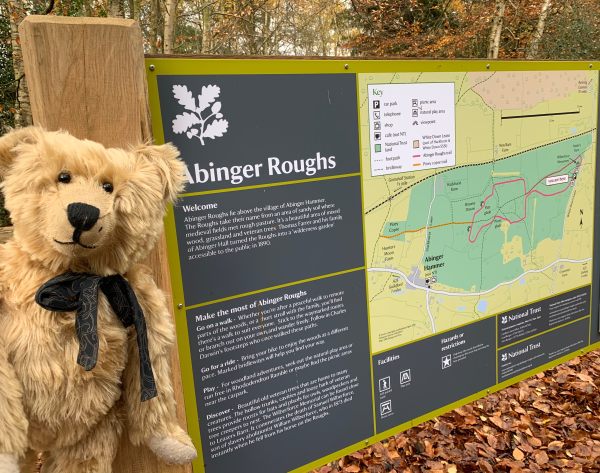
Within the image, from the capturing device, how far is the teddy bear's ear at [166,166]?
1.30 meters

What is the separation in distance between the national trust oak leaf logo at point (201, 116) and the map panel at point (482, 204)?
0.65 metres

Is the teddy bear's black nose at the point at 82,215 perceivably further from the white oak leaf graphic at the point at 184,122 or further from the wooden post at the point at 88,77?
the white oak leaf graphic at the point at 184,122

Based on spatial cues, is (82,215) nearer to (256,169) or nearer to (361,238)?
(256,169)

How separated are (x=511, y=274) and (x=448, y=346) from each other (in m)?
0.56

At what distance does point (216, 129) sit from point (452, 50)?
12968mm

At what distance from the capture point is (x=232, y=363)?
1.91 m

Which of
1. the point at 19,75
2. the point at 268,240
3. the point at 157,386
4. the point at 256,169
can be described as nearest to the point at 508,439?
the point at 268,240

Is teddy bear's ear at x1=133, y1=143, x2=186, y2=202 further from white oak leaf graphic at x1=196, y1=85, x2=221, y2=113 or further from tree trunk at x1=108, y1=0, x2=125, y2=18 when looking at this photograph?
tree trunk at x1=108, y1=0, x2=125, y2=18

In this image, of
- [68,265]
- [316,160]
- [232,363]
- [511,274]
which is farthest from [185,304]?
[511,274]

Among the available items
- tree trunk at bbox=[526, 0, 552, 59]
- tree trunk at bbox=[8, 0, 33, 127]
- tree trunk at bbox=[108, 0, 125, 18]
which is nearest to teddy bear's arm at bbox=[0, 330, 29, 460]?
tree trunk at bbox=[8, 0, 33, 127]

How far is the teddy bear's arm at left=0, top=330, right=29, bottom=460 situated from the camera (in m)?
1.12

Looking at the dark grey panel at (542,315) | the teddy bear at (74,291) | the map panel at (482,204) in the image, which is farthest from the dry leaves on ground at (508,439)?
the teddy bear at (74,291)

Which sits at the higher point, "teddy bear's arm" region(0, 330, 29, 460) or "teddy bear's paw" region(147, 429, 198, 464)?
"teddy bear's arm" region(0, 330, 29, 460)

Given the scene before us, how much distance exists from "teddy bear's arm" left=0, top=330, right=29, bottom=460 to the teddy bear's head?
0.84ft
